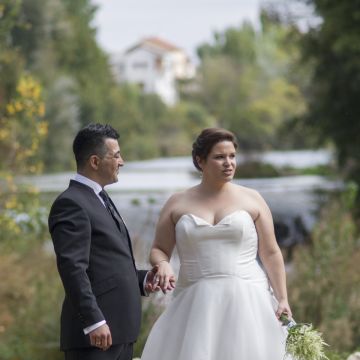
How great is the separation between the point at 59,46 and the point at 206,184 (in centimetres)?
4923

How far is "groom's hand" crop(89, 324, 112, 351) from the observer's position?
4.32m

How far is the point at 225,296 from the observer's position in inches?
202

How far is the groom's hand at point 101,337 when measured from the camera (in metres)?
4.32

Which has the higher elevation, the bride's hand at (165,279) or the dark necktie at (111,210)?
the dark necktie at (111,210)

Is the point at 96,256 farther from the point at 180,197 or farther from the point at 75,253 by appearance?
the point at 180,197

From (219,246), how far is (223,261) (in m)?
0.09

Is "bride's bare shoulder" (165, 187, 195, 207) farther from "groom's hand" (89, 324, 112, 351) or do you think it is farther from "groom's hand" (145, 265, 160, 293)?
"groom's hand" (89, 324, 112, 351)

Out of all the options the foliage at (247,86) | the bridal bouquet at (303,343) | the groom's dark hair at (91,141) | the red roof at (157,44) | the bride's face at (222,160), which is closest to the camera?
the groom's dark hair at (91,141)

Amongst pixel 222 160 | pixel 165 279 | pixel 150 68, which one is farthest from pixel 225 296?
pixel 150 68

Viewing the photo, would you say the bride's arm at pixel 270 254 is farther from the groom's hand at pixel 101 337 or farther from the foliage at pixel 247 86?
the foliage at pixel 247 86

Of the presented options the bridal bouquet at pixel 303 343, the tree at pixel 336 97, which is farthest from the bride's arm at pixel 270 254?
the tree at pixel 336 97

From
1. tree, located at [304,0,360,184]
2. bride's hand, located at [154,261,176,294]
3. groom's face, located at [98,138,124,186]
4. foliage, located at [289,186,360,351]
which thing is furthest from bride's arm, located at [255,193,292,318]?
tree, located at [304,0,360,184]

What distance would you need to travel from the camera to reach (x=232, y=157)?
5.00 m

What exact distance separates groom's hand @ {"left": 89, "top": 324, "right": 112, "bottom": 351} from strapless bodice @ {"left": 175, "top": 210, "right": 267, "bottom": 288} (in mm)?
859
